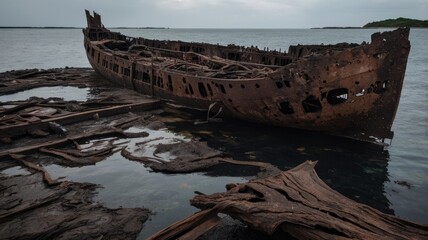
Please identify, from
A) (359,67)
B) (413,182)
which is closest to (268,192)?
(413,182)

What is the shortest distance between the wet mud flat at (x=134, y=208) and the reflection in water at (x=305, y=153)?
2.34 feet

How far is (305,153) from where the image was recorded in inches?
409

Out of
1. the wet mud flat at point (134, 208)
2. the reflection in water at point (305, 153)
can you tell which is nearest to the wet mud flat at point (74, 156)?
the wet mud flat at point (134, 208)

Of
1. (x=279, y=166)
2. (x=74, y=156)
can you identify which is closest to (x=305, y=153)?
(x=279, y=166)

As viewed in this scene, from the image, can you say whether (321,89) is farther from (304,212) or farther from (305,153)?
(304,212)

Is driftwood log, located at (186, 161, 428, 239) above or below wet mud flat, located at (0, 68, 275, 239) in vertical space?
above

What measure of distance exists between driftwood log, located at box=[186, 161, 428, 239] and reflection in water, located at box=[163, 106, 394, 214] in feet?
8.61

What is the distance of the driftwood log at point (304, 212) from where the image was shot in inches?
176

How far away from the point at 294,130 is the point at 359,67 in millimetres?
3534

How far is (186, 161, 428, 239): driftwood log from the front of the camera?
4.48 metres

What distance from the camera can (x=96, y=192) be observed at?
302 inches

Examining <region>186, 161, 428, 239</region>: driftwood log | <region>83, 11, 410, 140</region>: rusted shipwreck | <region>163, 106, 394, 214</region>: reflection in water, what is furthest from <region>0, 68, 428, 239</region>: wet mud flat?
<region>83, 11, 410, 140</region>: rusted shipwreck

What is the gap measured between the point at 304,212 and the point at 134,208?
12.3ft

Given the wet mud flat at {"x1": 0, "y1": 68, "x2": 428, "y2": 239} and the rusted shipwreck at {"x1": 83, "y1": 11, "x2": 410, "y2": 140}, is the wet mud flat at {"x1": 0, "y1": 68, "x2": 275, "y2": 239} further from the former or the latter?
the rusted shipwreck at {"x1": 83, "y1": 11, "x2": 410, "y2": 140}
